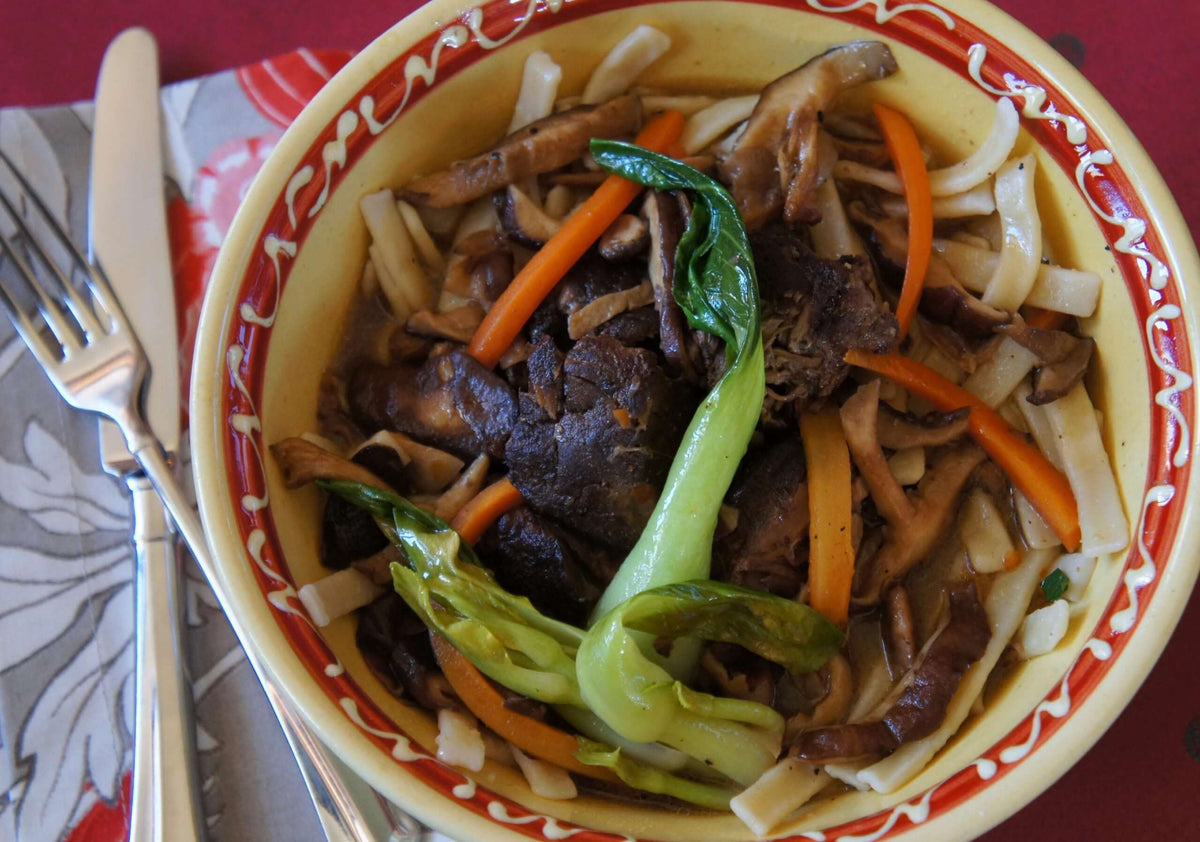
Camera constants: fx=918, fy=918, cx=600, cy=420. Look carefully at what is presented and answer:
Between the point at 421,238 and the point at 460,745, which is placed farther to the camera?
the point at 421,238

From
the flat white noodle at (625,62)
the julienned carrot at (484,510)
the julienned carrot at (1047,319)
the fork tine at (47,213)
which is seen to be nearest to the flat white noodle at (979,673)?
the julienned carrot at (1047,319)

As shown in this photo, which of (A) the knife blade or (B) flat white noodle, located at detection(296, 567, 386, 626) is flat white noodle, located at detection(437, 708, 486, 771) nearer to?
(B) flat white noodle, located at detection(296, 567, 386, 626)

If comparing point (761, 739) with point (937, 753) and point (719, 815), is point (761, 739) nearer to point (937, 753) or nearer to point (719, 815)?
point (719, 815)

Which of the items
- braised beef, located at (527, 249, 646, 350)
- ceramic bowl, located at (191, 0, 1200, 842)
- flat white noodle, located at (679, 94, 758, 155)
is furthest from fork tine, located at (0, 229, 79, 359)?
flat white noodle, located at (679, 94, 758, 155)

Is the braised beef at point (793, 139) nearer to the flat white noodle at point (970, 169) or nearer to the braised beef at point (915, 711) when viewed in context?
the flat white noodle at point (970, 169)

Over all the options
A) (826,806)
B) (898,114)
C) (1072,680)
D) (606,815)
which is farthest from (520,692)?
(898,114)

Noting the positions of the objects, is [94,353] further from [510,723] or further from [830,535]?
[830,535]

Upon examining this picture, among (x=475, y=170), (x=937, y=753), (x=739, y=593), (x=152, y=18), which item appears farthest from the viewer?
(x=152, y=18)

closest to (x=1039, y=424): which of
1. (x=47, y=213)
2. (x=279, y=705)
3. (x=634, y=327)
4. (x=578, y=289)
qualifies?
(x=634, y=327)
